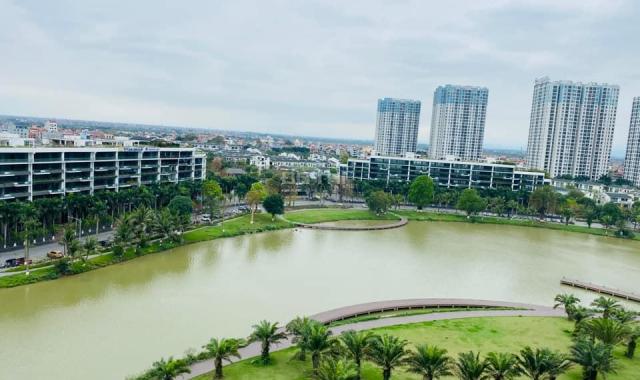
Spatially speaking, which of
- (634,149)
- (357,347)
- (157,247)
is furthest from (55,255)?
(634,149)

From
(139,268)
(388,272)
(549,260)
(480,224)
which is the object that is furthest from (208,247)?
(480,224)

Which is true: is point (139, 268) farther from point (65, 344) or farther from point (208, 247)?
point (65, 344)

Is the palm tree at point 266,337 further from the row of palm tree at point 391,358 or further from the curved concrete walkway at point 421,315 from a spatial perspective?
the curved concrete walkway at point 421,315

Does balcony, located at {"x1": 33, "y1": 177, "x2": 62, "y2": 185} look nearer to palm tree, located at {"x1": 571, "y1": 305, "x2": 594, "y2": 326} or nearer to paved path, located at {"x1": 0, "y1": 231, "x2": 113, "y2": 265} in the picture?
paved path, located at {"x1": 0, "y1": 231, "x2": 113, "y2": 265}

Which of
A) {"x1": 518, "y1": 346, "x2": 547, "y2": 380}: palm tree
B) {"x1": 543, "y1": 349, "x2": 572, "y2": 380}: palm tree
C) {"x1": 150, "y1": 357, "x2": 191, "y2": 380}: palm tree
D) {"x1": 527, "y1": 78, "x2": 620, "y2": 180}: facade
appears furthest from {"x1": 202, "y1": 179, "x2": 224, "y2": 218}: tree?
{"x1": 527, "y1": 78, "x2": 620, "y2": 180}: facade

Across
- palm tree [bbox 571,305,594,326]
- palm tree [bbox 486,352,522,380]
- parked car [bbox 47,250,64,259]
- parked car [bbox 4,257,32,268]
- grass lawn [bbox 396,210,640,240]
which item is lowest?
parked car [bbox 4,257,32,268]

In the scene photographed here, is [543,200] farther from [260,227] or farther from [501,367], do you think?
[501,367]
